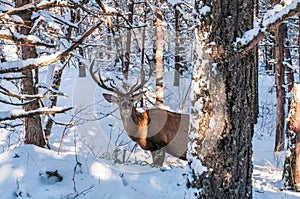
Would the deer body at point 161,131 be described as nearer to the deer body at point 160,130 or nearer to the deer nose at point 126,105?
the deer body at point 160,130

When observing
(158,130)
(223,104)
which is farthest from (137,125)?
(223,104)

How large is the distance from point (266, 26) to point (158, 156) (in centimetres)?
458

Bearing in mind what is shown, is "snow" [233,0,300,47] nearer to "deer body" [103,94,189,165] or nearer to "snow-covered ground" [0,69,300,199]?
"snow-covered ground" [0,69,300,199]

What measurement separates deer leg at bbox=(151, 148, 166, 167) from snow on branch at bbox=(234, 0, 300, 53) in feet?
14.0

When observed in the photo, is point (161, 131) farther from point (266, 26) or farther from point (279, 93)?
point (266, 26)

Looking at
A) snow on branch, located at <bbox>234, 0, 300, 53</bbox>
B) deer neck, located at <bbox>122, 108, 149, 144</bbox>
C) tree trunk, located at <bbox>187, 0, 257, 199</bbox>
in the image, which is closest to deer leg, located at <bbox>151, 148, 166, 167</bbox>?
deer neck, located at <bbox>122, 108, 149, 144</bbox>

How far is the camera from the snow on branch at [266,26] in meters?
2.15

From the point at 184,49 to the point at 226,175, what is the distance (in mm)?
14913

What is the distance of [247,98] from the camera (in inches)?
102

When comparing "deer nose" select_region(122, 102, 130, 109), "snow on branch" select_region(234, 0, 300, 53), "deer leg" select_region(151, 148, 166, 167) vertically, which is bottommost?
"deer leg" select_region(151, 148, 166, 167)

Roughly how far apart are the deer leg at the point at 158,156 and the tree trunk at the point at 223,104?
3.83 m

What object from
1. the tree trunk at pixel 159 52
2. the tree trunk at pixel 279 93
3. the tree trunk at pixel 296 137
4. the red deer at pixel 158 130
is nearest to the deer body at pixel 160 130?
the red deer at pixel 158 130

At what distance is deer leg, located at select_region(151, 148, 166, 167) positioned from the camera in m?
6.50

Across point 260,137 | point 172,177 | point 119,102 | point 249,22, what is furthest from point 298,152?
point 260,137
